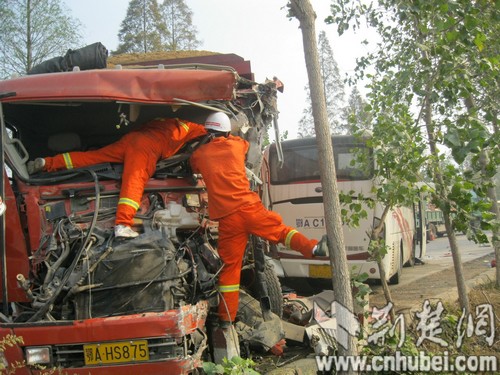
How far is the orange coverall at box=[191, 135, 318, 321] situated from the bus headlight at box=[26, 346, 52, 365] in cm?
143

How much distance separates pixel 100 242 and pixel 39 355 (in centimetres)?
86

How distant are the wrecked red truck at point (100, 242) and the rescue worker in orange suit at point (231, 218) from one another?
0.13 m

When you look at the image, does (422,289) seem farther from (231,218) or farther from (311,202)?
(231,218)

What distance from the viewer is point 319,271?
809cm

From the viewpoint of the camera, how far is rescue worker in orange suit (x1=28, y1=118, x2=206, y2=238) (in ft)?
13.3

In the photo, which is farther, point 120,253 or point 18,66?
point 18,66

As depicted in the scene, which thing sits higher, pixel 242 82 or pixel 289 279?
pixel 242 82

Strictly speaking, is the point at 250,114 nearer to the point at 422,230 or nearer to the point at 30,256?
the point at 30,256

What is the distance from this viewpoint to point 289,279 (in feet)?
28.4

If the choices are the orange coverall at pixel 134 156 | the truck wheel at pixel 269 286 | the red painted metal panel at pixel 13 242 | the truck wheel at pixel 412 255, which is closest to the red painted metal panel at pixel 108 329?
the red painted metal panel at pixel 13 242

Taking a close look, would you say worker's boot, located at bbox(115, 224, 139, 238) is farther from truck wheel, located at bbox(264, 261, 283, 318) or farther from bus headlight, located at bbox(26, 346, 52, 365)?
truck wheel, located at bbox(264, 261, 283, 318)

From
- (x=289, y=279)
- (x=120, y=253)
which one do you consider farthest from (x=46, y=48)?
(x=120, y=253)

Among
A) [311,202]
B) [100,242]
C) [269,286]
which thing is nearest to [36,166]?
[100,242]

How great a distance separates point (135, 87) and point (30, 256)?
1509 millimetres
